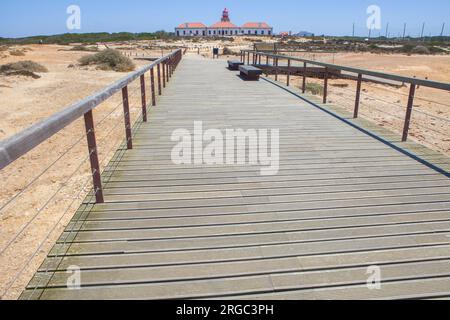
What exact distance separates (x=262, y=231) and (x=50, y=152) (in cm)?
756

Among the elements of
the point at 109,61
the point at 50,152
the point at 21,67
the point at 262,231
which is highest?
the point at 109,61

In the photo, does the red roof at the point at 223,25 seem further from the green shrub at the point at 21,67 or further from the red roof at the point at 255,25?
the green shrub at the point at 21,67

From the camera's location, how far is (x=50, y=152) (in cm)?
888

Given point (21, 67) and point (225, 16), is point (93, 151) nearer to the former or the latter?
point (21, 67)

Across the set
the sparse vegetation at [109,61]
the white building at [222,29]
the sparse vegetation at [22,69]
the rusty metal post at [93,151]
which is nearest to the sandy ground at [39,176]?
the rusty metal post at [93,151]

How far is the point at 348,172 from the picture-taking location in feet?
13.7

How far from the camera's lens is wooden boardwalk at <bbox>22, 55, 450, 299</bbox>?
229cm

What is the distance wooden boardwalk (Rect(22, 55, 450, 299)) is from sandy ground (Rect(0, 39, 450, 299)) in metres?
0.47

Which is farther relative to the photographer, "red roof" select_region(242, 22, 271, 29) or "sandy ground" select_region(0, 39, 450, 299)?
"red roof" select_region(242, 22, 271, 29)

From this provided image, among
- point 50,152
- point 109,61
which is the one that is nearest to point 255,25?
point 109,61

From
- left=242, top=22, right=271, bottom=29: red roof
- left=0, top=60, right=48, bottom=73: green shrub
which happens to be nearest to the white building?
left=242, top=22, right=271, bottom=29: red roof

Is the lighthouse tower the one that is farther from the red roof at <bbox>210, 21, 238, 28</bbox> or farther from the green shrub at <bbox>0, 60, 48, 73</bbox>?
the green shrub at <bbox>0, 60, 48, 73</bbox>

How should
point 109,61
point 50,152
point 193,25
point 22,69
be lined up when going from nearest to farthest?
point 50,152
point 22,69
point 109,61
point 193,25

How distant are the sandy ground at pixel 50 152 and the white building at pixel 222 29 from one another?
100827mm
